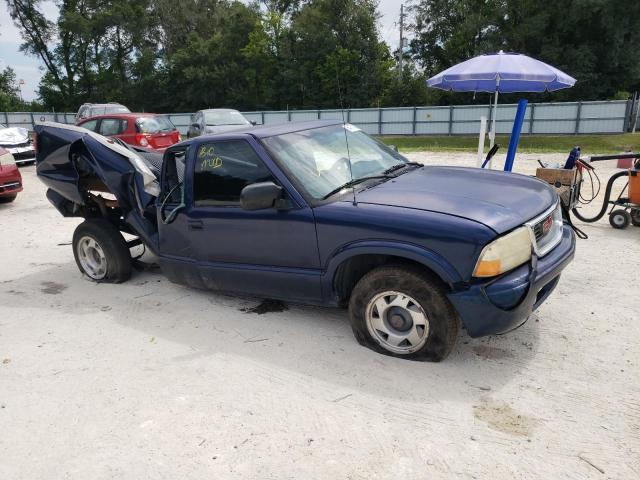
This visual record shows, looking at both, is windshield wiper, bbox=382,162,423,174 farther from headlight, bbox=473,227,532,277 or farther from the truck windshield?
headlight, bbox=473,227,532,277

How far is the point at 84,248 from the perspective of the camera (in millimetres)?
5520

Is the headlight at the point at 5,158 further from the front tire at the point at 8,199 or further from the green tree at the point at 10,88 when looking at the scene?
the green tree at the point at 10,88

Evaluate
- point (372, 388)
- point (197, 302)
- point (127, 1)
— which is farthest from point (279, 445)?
point (127, 1)

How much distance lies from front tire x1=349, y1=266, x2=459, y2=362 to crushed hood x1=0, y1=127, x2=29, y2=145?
13634 millimetres

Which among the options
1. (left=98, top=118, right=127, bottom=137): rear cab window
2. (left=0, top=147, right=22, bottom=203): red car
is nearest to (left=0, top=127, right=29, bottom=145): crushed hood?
(left=98, top=118, right=127, bottom=137): rear cab window

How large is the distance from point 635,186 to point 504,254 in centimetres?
462

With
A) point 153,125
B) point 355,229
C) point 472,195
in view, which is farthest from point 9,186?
point 472,195

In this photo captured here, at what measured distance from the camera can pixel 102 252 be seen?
535cm

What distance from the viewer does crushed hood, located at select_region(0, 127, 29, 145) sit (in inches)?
533

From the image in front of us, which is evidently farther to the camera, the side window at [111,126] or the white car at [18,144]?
the white car at [18,144]

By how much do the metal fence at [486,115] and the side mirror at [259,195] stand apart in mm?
18586

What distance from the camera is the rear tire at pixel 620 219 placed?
6.70 m

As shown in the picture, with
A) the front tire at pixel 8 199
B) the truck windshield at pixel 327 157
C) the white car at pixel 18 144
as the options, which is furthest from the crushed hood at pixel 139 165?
the white car at pixel 18 144

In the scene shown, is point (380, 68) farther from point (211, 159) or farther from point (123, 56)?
point (211, 159)
